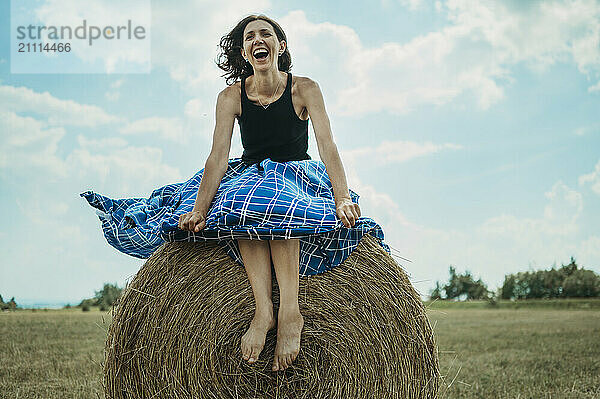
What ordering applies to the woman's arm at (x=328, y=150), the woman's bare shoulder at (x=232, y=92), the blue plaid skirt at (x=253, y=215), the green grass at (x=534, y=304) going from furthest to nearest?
1. the green grass at (x=534, y=304)
2. the woman's bare shoulder at (x=232, y=92)
3. the woman's arm at (x=328, y=150)
4. the blue plaid skirt at (x=253, y=215)

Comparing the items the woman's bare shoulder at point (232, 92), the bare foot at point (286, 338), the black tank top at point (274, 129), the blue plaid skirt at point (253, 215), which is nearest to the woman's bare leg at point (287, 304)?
the bare foot at point (286, 338)

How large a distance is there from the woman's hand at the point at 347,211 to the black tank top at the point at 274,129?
1.48 ft

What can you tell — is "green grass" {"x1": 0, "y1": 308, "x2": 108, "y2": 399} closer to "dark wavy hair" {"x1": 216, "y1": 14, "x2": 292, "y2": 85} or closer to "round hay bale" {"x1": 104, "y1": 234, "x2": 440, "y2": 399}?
"round hay bale" {"x1": 104, "y1": 234, "x2": 440, "y2": 399}

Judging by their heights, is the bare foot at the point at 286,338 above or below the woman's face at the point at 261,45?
below

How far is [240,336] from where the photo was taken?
9.11 feet

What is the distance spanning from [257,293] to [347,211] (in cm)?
54

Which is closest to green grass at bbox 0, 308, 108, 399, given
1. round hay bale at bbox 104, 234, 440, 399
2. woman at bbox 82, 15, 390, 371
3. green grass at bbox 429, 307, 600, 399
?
round hay bale at bbox 104, 234, 440, 399

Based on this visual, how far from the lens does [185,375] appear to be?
2.75 meters

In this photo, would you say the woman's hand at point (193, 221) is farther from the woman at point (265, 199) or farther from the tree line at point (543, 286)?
the tree line at point (543, 286)

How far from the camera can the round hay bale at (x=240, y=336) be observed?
2764 mm

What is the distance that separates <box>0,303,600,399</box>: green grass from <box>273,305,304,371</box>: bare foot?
71 centimetres

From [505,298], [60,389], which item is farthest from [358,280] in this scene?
[505,298]

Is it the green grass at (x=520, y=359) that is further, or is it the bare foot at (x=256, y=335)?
the green grass at (x=520, y=359)

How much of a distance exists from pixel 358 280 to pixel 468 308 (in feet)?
41.3
